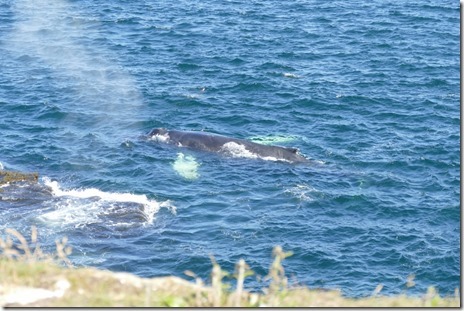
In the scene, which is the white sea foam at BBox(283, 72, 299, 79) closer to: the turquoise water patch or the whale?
the turquoise water patch

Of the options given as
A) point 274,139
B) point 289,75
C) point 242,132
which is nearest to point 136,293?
point 274,139

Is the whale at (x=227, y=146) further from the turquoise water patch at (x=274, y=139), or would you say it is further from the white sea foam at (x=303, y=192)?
the white sea foam at (x=303, y=192)

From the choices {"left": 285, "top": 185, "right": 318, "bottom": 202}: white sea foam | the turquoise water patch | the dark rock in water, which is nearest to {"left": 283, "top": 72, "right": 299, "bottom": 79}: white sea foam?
the turquoise water patch

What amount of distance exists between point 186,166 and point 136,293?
31.9 meters

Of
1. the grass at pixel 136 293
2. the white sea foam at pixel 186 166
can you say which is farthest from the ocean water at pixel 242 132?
the grass at pixel 136 293

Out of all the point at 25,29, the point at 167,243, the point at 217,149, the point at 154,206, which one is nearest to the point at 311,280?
the point at 167,243

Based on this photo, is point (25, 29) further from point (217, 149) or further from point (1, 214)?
point (1, 214)

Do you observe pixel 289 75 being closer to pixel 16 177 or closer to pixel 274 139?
pixel 274 139

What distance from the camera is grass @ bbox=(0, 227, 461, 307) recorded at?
13156mm

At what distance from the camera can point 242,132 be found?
50.6m

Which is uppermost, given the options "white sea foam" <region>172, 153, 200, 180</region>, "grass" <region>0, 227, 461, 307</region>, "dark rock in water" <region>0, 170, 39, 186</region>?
"grass" <region>0, 227, 461, 307</region>

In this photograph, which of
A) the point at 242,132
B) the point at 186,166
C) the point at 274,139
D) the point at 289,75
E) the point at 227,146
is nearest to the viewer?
the point at 186,166

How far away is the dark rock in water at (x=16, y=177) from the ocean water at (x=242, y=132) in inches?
19.5

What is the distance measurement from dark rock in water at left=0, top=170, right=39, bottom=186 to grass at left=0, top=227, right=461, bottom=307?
28965 millimetres
